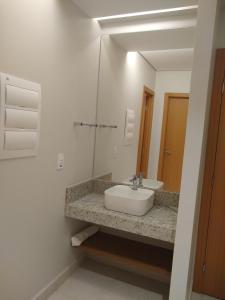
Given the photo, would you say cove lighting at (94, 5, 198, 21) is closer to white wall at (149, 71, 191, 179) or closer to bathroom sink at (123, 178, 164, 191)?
white wall at (149, 71, 191, 179)

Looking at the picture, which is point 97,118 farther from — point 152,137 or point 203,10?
point 203,10

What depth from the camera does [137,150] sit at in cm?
252

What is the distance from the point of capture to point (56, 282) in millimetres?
2146

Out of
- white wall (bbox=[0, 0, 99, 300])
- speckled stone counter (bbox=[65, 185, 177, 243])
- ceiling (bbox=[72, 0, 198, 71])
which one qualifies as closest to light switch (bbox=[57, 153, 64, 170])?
white wall (bbox=[0, 0, 99, 300])

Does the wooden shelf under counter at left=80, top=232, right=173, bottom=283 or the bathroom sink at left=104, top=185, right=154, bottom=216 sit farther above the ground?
the bathroom sink at left=104, top=185, right=154, bottom=216

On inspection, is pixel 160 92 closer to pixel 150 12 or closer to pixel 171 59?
pixel 171 59

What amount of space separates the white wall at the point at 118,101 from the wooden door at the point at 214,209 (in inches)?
25.9

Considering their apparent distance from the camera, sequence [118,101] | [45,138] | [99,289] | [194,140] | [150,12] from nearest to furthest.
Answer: [194,140] < [45,138] < [150,12] < [99,289] < [118,101]

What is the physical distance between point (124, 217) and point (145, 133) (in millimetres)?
894

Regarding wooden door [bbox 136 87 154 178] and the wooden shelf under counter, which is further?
wooden door [bbox 136 87 154 178]

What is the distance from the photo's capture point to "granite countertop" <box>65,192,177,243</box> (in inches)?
72.7

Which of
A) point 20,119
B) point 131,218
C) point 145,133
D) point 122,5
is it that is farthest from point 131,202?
point 122,5

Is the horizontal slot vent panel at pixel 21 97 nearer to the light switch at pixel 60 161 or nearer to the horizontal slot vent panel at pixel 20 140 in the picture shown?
the horizontal slot vent panel at pixel 20 140

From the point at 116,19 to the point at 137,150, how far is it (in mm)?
1233
